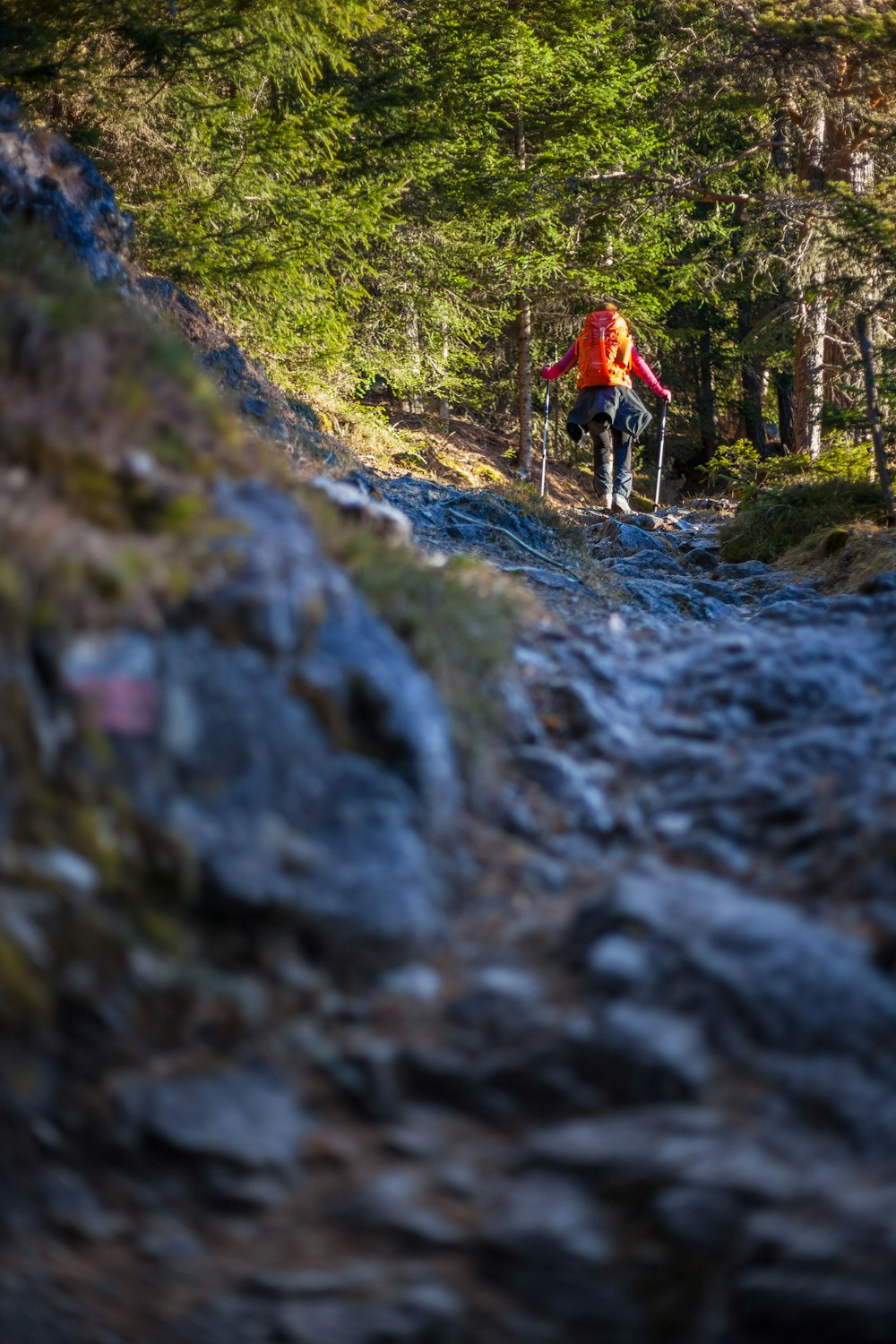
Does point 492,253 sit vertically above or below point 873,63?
below

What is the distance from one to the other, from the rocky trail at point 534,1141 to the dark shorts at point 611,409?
1032cm

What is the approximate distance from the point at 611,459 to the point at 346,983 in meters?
12.0

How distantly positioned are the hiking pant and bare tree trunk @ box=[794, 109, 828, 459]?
3497 mm

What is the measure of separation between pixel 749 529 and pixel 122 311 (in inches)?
317

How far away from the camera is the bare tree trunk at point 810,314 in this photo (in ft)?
51.0

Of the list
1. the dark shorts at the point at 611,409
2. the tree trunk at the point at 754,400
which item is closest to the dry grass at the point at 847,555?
the dark shorts at the point at 611,409

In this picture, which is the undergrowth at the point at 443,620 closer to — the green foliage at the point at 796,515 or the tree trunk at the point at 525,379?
the green foliage at the point at 796,515

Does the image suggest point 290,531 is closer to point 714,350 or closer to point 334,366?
point 334,366

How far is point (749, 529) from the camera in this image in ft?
36.0

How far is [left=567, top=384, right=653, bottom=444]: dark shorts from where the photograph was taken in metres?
13.0

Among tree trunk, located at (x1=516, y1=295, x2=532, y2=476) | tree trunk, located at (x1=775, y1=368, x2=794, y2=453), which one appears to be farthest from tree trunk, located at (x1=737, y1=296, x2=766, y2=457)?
tree trunk, located at (x1=516, y1=295, x2=532, y2=476)

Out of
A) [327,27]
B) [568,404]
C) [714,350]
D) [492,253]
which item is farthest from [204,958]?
[714,350]

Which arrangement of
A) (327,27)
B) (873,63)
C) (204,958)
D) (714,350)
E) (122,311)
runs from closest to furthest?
(204,958) < (122,311) < (327,27) < (873,63) < (714,350)

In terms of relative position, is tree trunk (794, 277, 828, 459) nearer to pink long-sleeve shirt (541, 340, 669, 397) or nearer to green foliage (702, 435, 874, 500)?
green foliage (702, 435, 874, 500)
